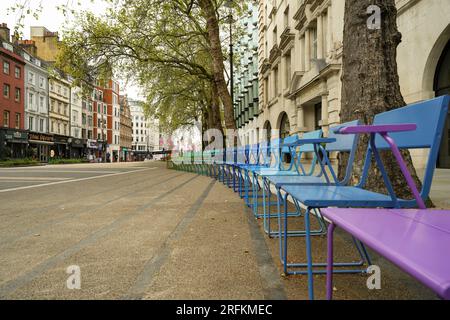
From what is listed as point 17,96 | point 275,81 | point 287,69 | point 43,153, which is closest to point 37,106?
point 17,96

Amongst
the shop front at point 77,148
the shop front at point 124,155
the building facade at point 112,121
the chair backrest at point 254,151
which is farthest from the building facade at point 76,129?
the chair backrest at point 254,151

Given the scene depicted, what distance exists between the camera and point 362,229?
1.11 meters

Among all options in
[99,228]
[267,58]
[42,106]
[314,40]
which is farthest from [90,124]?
[99,228]

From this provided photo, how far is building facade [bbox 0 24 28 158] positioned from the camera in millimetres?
34188

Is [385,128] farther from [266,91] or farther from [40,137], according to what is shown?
[40,137]

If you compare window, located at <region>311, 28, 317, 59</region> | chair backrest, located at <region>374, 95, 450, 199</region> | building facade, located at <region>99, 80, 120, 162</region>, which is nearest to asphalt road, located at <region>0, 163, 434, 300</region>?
chair backrest, located at <region>374, 95, 450, 199</region>

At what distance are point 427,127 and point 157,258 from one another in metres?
2.15

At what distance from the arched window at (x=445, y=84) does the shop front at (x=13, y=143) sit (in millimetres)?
35302

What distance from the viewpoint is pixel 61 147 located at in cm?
4866

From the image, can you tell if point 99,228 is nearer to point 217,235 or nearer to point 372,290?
point 217,235

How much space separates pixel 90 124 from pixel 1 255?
2434 inches

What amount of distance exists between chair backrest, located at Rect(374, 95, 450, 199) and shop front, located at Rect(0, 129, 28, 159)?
37.7 meters

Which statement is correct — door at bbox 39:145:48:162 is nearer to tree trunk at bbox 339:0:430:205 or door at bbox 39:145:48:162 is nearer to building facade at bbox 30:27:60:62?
building facade at bbox 30:27:60:62
